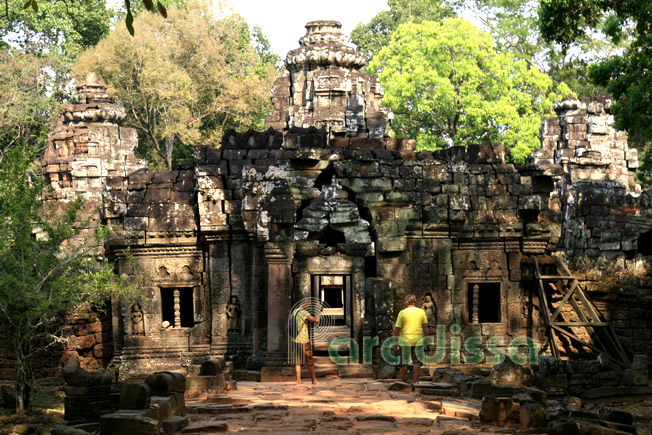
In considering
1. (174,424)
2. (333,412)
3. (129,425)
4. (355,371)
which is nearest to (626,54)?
(355,371)

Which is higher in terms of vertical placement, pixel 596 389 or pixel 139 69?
pixel 139 69

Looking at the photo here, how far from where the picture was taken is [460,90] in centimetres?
3825

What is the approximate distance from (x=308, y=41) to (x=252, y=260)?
9.38m

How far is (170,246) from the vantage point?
18703 mm

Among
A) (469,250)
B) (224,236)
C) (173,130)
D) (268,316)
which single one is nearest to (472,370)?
(469,250)

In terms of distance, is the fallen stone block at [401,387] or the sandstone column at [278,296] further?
the sandstone column at [278,296]

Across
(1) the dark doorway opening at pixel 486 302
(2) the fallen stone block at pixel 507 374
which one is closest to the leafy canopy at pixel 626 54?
(1) the dark doorway opening at pixel 486 302

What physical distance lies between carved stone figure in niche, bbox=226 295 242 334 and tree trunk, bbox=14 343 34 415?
4823 millimetres

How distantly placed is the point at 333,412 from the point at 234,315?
694 centimetres

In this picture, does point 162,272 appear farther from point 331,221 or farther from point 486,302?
point 486,302

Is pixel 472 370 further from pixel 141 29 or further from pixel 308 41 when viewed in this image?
pixel 141 29

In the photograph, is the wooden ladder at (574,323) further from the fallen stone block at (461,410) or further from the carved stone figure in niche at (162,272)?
the carved stone figure in niche at (162,272)

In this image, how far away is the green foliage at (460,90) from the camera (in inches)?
1494

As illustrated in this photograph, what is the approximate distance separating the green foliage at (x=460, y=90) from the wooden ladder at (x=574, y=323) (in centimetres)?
1914
